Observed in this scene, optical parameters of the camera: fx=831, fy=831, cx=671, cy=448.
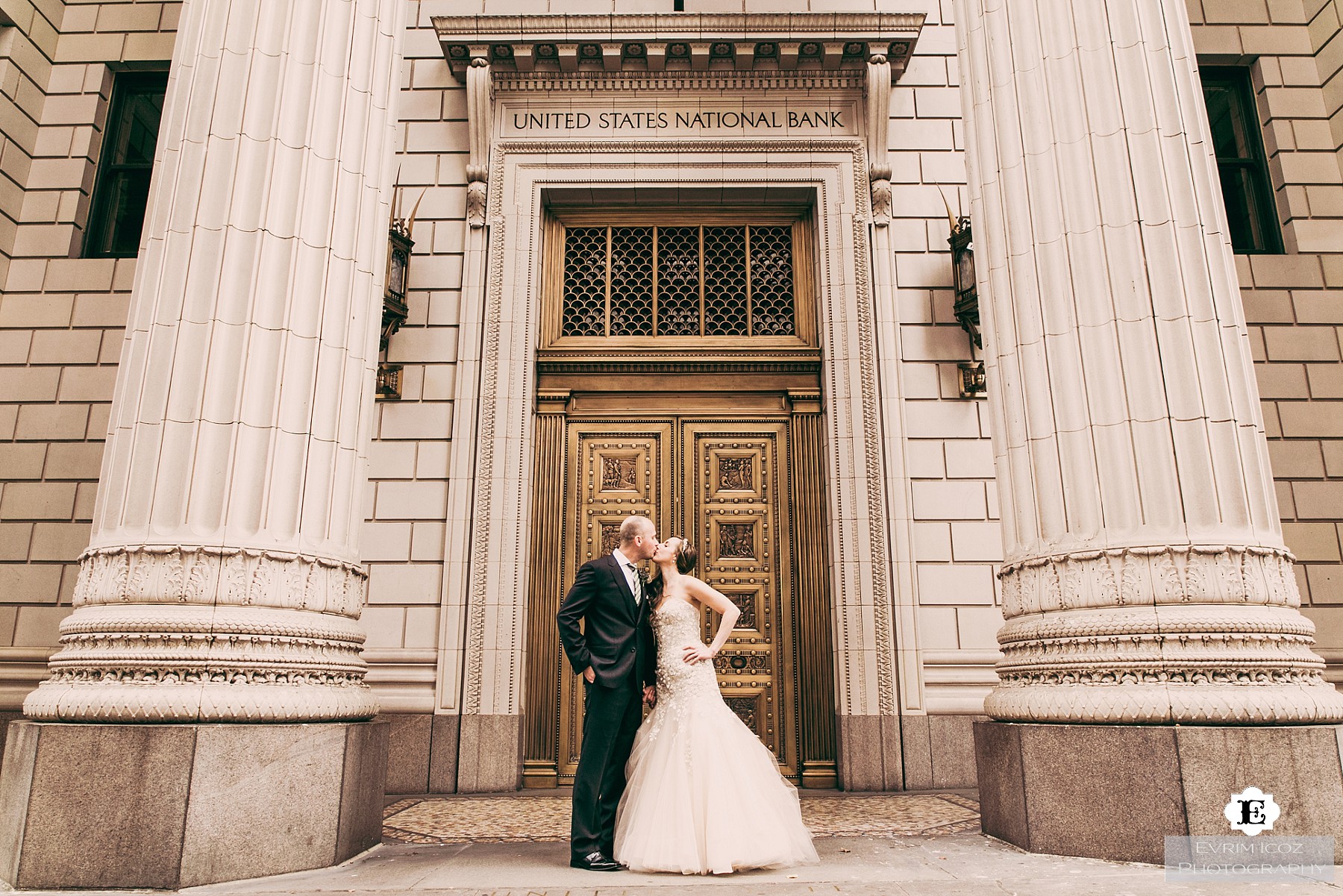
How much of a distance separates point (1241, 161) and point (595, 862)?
1119 cm

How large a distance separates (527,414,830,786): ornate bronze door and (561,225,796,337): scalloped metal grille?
1253 mm

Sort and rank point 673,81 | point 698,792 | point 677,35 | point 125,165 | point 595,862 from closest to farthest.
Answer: point 595,862
point 698,792
point 677,35
point 673,81
point 125,165

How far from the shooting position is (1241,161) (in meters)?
10.5

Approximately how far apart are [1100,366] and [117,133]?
1172 centimetres

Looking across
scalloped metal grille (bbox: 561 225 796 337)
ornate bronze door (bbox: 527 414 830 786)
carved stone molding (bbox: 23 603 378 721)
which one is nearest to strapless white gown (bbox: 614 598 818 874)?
carved stone molding (bbox: 23 603 378 721)

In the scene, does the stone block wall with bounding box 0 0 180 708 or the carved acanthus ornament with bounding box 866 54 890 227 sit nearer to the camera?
the stone block wall with bounding box 0 0 180 708

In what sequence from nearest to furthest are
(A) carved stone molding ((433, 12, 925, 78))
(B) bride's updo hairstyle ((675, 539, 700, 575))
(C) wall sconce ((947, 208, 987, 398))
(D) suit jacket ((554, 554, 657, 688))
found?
(D) suit jacket ((554, 554, 657, 688)) < (B) bride's updo hairstyle ((675, 539, 700, 575)) < (C) wall sconce ((947, 208, 987, 398)) < (A) carved stone molding ((433, 12, 925, 78))

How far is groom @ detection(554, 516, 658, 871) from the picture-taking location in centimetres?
512

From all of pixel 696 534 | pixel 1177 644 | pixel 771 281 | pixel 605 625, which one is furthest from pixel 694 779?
pixel 771 281

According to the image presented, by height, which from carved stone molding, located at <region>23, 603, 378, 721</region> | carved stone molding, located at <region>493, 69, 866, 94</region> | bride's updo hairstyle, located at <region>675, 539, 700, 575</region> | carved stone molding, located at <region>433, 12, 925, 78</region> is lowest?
carved stone molding, located at <region>23, 603, 378, 721</region>

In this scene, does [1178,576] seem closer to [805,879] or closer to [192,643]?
[805,879]

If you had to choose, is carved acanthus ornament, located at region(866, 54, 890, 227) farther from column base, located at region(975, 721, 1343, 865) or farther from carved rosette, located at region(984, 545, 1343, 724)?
column base, located at region(975, 721, 1343, 865)

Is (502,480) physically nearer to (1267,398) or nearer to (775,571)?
(775,571)

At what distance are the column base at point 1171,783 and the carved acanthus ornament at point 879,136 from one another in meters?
6.93
